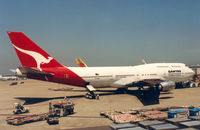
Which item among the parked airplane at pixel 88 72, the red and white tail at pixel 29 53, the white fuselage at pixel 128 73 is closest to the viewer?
the red and white tail at pixel 29 53

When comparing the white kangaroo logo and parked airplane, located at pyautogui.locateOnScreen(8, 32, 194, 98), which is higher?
the white kangaroo logo

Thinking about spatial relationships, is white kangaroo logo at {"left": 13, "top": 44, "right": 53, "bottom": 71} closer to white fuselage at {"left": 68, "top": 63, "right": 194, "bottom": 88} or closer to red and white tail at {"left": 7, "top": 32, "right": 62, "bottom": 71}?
red and white tail at {"left": 7, "top": 32, "right": 62, "bottom": 71}

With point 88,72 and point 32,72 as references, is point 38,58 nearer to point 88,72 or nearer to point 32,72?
point 32,72

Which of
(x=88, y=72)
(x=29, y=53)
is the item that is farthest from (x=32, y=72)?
(x=88, y=72)

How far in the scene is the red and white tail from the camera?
29.4 meters

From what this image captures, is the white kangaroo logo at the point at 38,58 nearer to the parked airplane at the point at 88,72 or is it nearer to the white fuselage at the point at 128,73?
the parked airplane at the point at 88,72

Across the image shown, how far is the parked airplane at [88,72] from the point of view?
29984 mm

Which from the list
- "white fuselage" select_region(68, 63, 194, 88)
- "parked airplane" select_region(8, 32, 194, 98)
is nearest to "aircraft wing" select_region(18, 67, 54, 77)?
"parked airplane" select_region(8, 32, 194, 98)

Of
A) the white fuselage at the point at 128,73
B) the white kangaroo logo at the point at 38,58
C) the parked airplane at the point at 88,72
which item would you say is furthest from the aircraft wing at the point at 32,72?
the white fuselage at the point at 128,73

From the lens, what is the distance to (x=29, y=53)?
3056 cm

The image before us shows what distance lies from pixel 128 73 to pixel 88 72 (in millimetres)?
8984

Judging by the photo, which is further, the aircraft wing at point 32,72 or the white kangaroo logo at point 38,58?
the white kangaroo logo at point 38,58

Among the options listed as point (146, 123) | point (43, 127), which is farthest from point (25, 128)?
point (146, 123)

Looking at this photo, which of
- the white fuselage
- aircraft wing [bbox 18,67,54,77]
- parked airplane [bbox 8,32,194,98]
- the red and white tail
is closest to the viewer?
aircraft wing [bbox 18,67,54,77]
